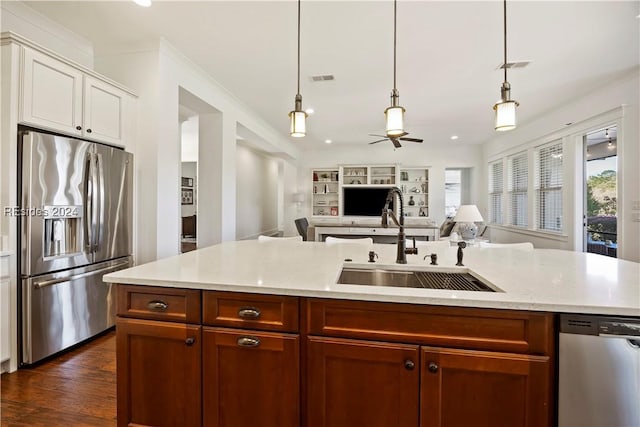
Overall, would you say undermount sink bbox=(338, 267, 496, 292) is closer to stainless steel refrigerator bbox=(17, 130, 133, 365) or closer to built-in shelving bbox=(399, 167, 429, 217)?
stainless steel refrigerator bbox=(17, 130, 133, 365)

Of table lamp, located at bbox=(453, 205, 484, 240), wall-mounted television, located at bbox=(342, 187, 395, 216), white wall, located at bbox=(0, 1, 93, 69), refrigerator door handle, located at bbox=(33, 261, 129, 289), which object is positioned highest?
white wall, located at bbox=(0, 1, 93, 69)

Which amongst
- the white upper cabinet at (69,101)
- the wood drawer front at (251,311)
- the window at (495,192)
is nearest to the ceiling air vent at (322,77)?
the white upper cabinet at (69,101)

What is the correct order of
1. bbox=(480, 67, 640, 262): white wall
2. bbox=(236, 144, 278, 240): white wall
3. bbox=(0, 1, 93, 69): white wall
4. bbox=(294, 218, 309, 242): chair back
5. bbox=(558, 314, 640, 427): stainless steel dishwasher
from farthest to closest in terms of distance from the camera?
bbox=(236, 144, 278, 240): white wall → bbox=(294, 218, 309, 242): chair back → bbox=(480, 67, 640, 262): white wall → bbox=(0, 1, 93, 69): white wall → bbox=(558, 314, 640, 427): stainless steel dishwasher

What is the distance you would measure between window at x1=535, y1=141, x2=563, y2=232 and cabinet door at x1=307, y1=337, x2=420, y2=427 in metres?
5.11

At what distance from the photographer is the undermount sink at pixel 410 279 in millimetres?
1475

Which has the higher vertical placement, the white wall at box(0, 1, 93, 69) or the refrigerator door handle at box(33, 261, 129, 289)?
the white wall at box(0, 1, 93, 69)

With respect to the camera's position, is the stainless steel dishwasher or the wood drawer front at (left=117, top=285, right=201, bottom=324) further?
the wood drawer front at (left=117, top=285, right=201, bottom=324)

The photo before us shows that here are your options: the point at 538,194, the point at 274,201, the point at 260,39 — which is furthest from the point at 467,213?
the point at 274,201

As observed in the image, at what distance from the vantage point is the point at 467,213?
3.97 metres

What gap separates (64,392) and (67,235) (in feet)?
3.63

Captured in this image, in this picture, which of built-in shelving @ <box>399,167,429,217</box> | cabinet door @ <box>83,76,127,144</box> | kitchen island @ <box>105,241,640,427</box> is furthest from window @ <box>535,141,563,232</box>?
cabinet door @ <box>83,76,127,144</box>

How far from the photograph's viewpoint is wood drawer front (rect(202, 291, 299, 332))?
1266mm

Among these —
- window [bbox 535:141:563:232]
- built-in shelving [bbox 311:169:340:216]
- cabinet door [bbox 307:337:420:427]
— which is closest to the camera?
cabinet door [bbox 307:337:420:427]

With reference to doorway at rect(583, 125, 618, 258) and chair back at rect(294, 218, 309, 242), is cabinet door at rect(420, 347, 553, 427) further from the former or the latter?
chair back at rect(294, 218, 309, 242)
